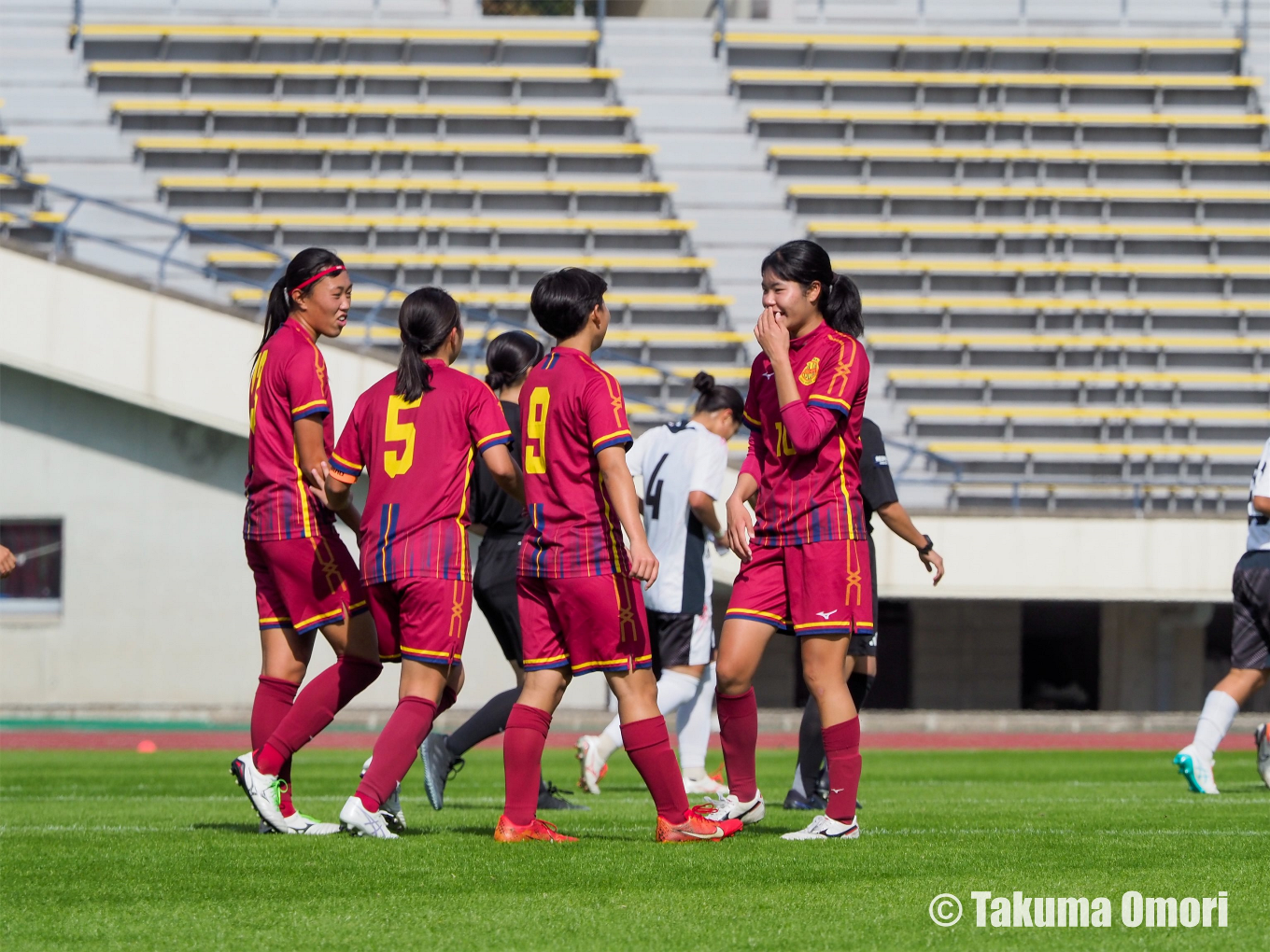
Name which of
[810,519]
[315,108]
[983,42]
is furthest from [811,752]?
[983,42]

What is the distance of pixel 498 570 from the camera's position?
7.22 meters

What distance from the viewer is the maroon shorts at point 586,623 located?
521 cm

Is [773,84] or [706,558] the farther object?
[773,84]

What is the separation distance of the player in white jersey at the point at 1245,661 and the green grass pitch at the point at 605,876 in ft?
1.15

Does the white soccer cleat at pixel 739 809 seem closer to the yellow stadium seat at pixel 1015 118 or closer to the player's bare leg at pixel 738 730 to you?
the player's bare leg at pixel 738 730

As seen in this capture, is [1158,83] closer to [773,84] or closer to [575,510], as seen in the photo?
[773,84]

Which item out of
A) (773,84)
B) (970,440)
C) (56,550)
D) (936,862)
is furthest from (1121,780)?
(773,84)

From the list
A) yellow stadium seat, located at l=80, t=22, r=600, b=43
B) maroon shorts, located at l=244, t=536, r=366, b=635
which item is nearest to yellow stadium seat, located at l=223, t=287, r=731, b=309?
yellow stadium seat, located at l=80, t=22, r=600, b=43

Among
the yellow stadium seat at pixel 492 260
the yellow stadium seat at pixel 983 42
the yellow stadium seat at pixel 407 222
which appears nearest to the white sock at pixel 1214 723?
the yellow stadium seat at pixel 492 260

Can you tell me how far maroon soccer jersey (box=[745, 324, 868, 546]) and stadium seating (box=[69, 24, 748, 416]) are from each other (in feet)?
39.4

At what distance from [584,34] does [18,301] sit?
935 cm

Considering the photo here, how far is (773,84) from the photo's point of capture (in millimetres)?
22094

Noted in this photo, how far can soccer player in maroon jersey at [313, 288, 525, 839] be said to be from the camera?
5422mm

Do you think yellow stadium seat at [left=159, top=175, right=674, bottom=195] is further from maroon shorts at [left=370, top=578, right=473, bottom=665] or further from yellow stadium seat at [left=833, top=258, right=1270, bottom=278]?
maroon shorts at [left=370, top=578, right=473, bottom=665]
